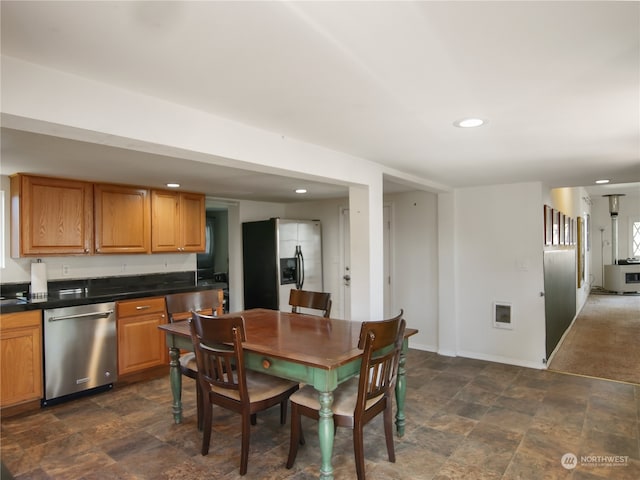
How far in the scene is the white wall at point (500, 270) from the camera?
442 cm

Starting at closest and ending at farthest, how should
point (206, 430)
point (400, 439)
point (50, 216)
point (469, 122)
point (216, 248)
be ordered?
point (469, 122), point (206, 430), point (400, 439), point (50, 216), point (216, 248)

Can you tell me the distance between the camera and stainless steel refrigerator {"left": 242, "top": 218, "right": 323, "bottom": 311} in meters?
5.48

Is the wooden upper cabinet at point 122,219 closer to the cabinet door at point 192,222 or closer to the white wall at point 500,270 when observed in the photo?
the cabinet door at point 192,222

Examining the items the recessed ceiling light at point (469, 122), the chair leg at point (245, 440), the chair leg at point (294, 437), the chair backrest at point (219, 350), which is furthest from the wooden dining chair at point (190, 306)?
the recessed ceiling light at point (469, 122)

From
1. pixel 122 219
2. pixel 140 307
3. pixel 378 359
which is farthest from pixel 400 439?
pixel 122 219

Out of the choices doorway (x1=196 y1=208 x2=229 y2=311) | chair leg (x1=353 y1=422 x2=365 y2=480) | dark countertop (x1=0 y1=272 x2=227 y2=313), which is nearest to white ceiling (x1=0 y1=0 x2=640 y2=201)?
dark countertop (x1=0 y1=272 x2=227 y2=313)

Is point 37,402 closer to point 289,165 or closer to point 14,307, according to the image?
point 14,307

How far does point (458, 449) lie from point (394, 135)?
6.88 feet

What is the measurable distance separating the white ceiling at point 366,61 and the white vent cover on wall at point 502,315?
2.47 metres

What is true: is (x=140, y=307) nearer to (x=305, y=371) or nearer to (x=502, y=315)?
(x=305, y=371)

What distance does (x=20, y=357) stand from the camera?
10.7ft

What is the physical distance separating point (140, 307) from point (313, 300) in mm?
A: 1909

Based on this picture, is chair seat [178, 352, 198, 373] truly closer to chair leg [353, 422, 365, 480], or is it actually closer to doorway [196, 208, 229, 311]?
chair leg [353, 422, 365, 480]

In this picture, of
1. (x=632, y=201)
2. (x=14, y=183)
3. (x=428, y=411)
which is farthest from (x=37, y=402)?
(x=632, y=201)
